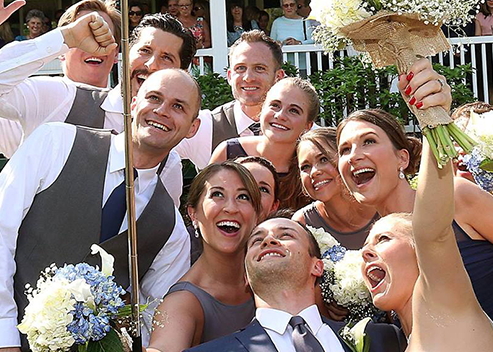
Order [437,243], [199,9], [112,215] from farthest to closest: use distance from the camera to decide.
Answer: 1. [199,9]
2. [112,215]
3. [437,243]

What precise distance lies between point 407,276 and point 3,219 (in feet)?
5.88

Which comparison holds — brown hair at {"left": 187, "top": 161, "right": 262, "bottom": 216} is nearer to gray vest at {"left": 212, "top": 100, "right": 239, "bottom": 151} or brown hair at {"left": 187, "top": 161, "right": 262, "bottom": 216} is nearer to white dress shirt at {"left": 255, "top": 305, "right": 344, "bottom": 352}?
white dress shirt at {"left": 255, "top": 305, "right": 344, "bottom": 352}

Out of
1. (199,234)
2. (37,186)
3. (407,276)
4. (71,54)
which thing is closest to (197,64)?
(71,54)

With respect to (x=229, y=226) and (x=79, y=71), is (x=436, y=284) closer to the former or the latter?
(x=229, y=226)

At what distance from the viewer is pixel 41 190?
4.03m

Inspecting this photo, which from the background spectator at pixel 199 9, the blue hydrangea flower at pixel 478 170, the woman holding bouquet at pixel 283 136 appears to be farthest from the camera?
the background spectator at pixel 199 9

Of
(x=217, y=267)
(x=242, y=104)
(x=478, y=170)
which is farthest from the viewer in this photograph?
(x=242, y=104)

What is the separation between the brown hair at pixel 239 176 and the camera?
171 inches

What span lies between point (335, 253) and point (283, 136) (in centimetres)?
109

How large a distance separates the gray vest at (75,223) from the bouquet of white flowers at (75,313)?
0.59 meters

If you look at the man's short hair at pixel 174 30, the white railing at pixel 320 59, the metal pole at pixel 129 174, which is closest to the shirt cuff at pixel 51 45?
the man's short hair at pixel 174 30

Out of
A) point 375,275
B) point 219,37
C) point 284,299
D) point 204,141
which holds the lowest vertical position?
point 284,299

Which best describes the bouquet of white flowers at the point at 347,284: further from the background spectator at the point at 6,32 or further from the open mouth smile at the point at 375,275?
the background spectator at the point at 6,32

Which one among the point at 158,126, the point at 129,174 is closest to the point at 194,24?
the point at 158,126
